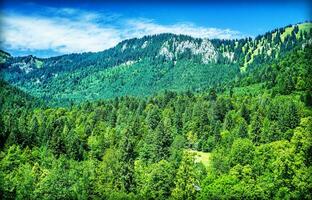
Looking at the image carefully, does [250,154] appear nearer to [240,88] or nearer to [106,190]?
[106,190]

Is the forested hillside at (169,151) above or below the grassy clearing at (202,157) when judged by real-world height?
above

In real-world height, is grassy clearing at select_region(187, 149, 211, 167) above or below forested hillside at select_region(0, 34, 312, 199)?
below

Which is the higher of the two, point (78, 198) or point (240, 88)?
point (240, 88)

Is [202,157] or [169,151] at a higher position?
[169,151]

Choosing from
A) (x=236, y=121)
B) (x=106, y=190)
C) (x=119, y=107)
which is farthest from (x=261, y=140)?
(x=119, y=107)

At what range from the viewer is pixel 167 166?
67125 mm

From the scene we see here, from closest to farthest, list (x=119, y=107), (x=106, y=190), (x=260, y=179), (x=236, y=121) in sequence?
1. (x=260, y=179)
2. (x=106, y=190)
3. (x=236, y=121)
4. (x=119, y=107)

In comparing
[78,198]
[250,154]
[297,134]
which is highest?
[297,134]

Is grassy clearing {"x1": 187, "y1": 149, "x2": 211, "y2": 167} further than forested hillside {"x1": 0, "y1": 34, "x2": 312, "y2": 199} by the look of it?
Yes

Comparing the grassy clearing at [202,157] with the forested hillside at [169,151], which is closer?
the forested hillside at [169,151]

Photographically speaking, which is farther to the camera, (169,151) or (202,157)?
(202,157)

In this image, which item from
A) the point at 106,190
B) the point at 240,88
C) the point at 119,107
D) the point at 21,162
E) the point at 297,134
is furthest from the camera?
the point at 240,88

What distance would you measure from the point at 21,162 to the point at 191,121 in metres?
51.5

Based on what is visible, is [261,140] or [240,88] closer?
[261,140]
